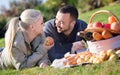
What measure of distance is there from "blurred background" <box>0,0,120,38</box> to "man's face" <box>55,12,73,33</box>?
1248cm

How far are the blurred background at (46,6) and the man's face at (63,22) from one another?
12.5 meters

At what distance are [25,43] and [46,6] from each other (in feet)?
77.3

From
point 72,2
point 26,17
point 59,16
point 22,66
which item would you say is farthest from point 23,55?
point 72,2

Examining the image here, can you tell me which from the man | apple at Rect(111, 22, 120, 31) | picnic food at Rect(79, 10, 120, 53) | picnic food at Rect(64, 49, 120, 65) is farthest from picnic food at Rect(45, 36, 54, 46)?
apple at Rect(111, 22, 120, 31)

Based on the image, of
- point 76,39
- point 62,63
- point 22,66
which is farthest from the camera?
point 76,39

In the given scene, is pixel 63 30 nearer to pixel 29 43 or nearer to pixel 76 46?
pixel 76 46

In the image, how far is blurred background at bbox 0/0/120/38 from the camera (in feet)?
82.1

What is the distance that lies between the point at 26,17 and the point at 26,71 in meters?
0.89

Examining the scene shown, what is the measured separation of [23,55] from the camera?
6398 mm

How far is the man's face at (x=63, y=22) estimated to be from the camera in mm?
6945

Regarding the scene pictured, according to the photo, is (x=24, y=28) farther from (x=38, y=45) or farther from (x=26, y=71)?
(x=26, y=71)

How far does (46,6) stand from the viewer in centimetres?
2995

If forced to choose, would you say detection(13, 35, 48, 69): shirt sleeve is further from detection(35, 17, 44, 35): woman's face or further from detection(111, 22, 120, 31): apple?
detection(111, 22, 120, 31): apple

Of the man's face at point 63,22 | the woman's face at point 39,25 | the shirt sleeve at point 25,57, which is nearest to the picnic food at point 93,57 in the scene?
the shirt sleeve at point 25,57
